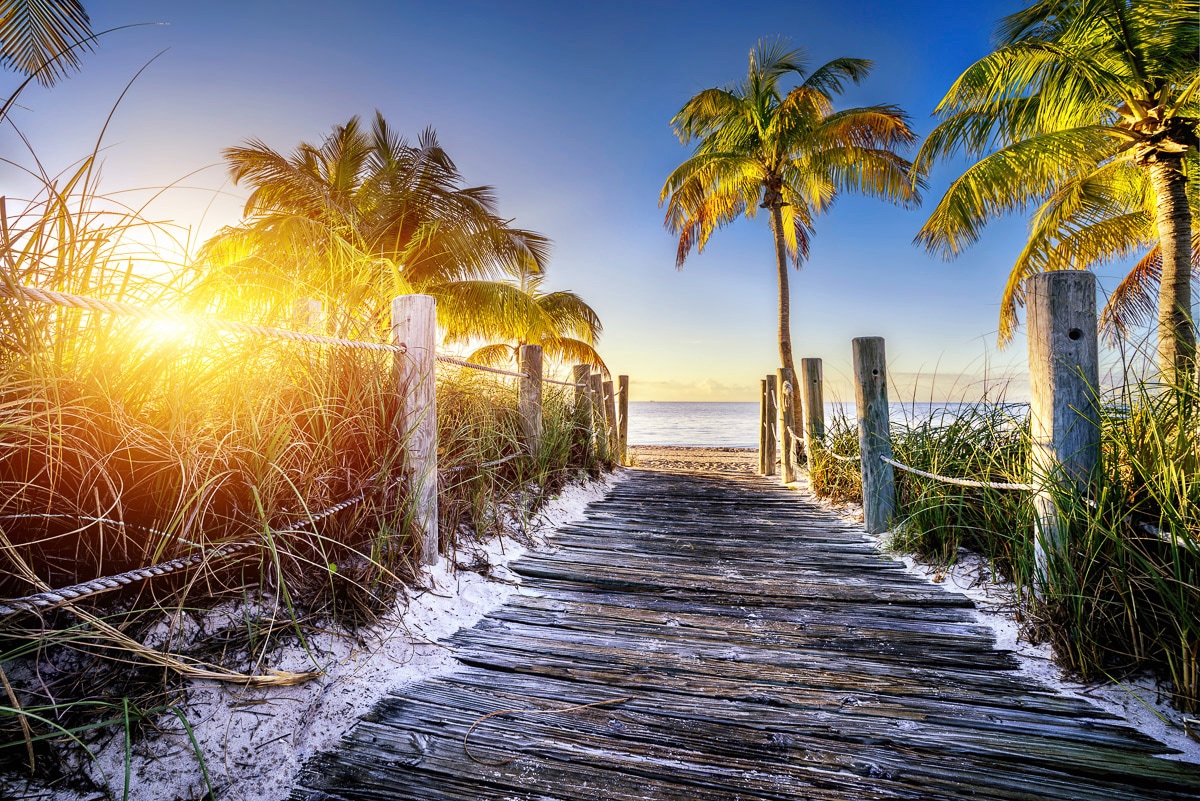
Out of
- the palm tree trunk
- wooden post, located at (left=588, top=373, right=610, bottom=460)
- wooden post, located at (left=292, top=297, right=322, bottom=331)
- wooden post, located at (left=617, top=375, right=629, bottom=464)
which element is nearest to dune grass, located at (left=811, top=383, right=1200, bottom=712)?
→ wooden post, located at (left=292, top=297, right=322, bottom=331)

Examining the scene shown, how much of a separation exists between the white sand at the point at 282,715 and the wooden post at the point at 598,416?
3849 millimetres

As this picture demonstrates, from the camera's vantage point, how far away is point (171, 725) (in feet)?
4.30

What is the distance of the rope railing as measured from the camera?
1.12m

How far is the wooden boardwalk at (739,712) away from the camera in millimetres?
1285

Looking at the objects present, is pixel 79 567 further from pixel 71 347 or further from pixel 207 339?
pixel 207 339

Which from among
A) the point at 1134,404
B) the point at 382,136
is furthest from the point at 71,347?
the point at 382,136

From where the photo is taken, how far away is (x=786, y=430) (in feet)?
22.9

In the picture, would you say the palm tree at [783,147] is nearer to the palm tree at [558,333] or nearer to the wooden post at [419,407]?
the palm tree at [558,333]

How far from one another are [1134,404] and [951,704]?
4.91ft

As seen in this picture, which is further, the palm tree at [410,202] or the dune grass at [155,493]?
the palm tree at [410,202]

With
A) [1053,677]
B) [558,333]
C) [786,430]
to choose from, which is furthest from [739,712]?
[558,333]

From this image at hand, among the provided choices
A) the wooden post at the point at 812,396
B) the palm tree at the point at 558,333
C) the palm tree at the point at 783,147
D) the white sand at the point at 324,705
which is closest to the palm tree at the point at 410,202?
the palm tree at the point at 558,333

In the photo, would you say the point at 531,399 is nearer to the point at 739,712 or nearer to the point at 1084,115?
the point at 739,712

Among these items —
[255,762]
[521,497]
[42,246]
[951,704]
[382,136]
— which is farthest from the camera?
[382,136]
